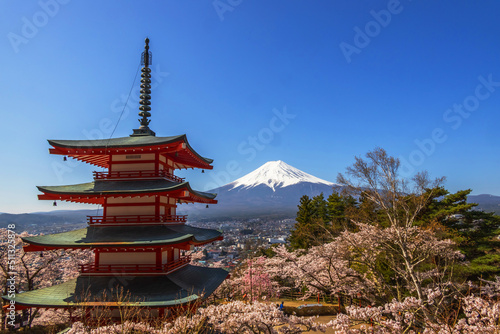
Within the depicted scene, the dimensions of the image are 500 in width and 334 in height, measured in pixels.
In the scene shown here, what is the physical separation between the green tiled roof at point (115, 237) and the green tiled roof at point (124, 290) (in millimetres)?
1388

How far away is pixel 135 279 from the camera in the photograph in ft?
31.6

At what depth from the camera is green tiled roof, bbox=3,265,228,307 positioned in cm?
837

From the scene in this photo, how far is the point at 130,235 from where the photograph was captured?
9.75 meters

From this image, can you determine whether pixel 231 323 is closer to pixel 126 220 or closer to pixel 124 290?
pixel 124 290

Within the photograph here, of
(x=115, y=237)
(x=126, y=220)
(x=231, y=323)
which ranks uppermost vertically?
(x=126, y=220)

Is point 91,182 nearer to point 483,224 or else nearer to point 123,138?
point 123,138

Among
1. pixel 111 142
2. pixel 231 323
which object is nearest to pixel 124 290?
pixel 231 323

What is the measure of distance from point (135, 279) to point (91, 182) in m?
4.54

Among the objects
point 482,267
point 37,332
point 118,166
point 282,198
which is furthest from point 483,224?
point 282,198

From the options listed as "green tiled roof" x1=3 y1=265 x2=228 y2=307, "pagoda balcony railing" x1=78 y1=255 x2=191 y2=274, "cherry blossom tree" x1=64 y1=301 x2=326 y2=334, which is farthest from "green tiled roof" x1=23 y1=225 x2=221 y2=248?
"cherry blossom tree" x1=64 y1=301 x2=326 y2=334

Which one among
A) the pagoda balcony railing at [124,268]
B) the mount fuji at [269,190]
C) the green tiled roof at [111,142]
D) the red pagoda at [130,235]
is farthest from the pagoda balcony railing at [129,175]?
the mount fuji at [269,190]

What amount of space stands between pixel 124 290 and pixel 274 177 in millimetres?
159244

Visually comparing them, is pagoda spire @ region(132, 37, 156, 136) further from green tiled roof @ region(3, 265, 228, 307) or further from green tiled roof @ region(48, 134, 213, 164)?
green tiled roof @ region(3, 265, 228, 307)

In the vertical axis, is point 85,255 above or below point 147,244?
below
